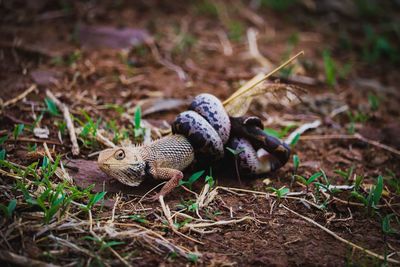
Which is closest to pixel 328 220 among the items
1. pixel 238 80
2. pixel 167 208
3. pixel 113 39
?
pixel 167 208

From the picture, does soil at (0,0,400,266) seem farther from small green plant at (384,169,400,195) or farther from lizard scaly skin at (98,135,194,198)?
lizard scaly skin at (98,135,194,198)

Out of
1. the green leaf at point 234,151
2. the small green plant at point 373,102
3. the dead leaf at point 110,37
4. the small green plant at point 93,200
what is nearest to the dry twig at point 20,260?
the small green plant at point 93,200

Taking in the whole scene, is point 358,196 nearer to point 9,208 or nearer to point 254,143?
point 254,143

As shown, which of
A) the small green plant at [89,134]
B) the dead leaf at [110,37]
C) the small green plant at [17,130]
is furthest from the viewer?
the dead leaf at [110,37]

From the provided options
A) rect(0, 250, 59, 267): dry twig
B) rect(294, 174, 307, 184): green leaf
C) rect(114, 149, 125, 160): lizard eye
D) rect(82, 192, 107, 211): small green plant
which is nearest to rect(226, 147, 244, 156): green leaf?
rect(294, 174, 307, 184): green leaf

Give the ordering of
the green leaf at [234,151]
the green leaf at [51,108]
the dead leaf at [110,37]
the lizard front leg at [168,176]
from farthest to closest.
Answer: the dead leaf at [110,37] < the green leaf at [51,108] < the green leaf at [234,151] < the lizard front leg at [168,176]

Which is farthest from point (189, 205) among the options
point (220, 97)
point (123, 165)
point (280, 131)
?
point (220, 97)

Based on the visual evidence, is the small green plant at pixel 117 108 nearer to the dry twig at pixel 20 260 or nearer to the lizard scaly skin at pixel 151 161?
the lizard scaly skin at pixel 151 161
